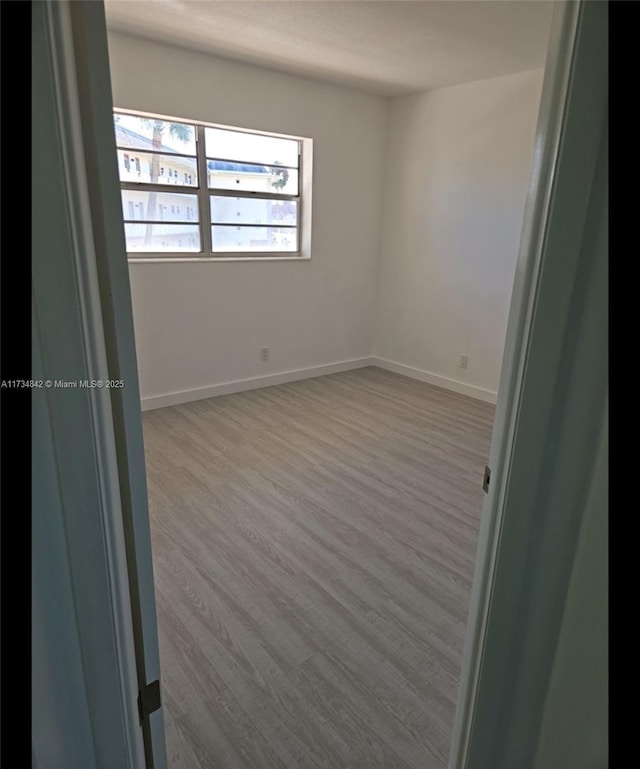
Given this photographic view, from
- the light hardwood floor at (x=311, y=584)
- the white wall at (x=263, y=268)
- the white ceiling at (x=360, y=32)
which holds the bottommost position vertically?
the light hardwood floor at (x=311, y=584)

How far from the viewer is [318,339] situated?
4.66 meters

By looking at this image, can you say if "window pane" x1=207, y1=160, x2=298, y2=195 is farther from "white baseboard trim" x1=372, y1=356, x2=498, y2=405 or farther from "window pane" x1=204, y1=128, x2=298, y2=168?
"white baseboard trim" x1=372, y1=356, x2=498, y2=405

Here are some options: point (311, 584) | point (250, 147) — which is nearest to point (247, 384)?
point (250, 147)

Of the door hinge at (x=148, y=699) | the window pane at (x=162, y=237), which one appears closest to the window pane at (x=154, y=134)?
the window pane at (x=162, y=237)

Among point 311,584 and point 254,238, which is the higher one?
point 254,238

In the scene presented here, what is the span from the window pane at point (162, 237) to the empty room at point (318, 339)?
0.02 metres

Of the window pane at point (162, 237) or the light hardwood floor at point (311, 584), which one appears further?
the window pane at point (162, 237)

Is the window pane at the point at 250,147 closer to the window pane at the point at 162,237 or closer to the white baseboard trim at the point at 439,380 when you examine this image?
the window pane at the point at 162,237

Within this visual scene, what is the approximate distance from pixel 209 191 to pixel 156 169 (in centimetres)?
43

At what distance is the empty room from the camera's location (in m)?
1.57

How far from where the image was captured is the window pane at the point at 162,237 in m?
3.49

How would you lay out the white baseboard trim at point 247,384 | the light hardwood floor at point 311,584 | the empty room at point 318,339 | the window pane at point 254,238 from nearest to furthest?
1. the light hardwood floor at point 311,584
2. the empty room at point 318,339
3. the white baseboard trim at point 247,384
4. the window pane at point 254,238

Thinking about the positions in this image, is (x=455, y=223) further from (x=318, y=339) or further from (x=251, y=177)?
(x=251, y=177)

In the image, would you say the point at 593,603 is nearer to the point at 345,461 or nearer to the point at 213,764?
the point at 213,764
